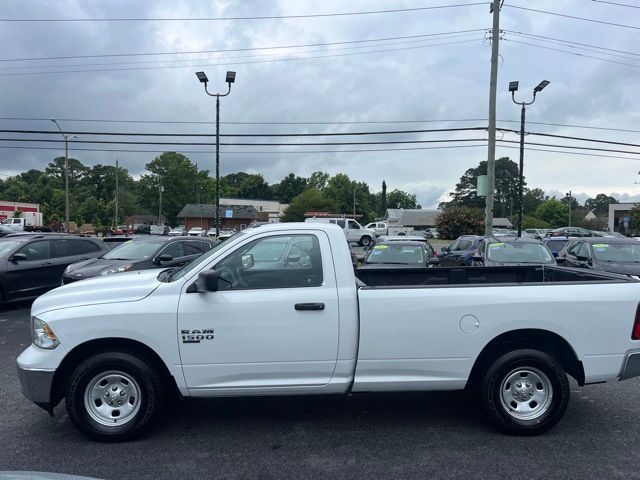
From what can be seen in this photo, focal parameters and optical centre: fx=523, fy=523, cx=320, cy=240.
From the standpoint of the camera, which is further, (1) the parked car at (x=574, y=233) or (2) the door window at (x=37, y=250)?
(1) the parked car at (x=574, y=233)

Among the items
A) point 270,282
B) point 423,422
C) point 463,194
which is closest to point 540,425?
point 423,422

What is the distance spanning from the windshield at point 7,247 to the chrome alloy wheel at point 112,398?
8.31m

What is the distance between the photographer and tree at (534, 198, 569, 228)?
96.8 meters

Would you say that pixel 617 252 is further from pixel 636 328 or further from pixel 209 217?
pixel 209 217

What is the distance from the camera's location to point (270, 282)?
4555 mm

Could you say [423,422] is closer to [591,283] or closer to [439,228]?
[591,283]

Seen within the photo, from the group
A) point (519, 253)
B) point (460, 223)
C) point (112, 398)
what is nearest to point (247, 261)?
point (112, 398)

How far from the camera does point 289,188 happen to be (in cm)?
13500

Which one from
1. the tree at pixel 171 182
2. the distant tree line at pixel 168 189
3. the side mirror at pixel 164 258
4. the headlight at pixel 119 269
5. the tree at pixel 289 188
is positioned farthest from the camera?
the tree at pixel 289 188

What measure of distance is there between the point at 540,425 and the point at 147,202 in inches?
4437

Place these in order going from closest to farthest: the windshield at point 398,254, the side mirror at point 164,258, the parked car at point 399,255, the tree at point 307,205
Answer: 1. the side mirror at point 164,258
2. the parked car at point 399,255
3. the windshield at point 398,254
4. the tree at point 307,205

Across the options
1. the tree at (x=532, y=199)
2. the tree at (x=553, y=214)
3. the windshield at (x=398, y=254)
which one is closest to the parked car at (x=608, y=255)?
the windshield at (x=398, y=254)

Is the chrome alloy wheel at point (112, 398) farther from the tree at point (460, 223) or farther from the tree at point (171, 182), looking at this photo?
the tree at point (171, 182)

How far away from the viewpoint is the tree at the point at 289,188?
439ft
